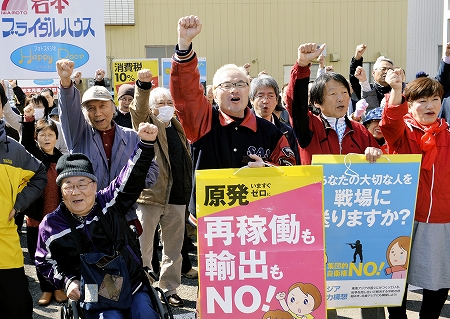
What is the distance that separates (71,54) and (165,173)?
7.00 ft

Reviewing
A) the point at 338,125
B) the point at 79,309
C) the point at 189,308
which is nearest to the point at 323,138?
the point at 338,125

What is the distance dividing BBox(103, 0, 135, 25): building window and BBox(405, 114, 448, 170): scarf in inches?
675

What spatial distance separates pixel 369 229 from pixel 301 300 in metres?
0.82

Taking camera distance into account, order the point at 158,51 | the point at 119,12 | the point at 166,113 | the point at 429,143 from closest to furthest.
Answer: the point at 429,143 → the point at 166,113 → the point at 119,12 → the point at 158,51

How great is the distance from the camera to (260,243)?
2.88 m

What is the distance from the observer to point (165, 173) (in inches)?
195

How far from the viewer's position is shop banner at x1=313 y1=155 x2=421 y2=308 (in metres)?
3.36

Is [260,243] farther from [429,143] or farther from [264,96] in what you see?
[264,96]

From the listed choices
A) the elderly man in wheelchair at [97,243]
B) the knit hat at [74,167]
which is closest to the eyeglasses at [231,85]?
the elderly man in wheelchair at [97,243]

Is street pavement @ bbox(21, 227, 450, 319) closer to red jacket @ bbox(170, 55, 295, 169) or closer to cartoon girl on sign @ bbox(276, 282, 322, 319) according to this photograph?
cartoon girl on sign @ bbox(276, 282, 322, 319)

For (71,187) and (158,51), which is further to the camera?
(158,51)

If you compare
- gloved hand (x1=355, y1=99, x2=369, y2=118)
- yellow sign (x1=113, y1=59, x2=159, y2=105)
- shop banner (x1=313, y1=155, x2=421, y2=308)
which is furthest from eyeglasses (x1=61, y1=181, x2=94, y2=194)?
yellow sign (x1=113, y1=59, x2=159, y2=105)

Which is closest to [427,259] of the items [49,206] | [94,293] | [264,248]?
[264,248]

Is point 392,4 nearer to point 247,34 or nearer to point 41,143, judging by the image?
point 247,34
